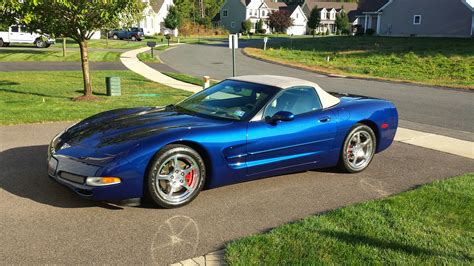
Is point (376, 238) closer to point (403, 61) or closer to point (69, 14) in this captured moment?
point (69, 14)

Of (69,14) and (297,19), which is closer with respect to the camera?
(69,14)

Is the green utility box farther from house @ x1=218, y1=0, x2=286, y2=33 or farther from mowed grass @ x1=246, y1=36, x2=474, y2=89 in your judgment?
house @ x1=218, y1=0, x2=286, y2=33

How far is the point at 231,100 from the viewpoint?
5.84 m

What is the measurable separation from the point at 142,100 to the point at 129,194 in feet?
26.5

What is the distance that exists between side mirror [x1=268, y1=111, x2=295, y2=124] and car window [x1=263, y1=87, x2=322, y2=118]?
0.36 ft

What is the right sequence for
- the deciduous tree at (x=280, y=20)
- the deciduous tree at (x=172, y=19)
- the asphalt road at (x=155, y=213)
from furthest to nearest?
the deciduous tree at (x=280, y=20) < the deciduous tree at (x=172, y=19) < the asphalt road at (x=155, y=213)

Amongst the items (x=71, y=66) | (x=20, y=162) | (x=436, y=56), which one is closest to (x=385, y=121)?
(x=20, y=162)

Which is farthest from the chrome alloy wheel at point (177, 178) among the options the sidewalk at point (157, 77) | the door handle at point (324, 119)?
the sidewalk at point (157, 77)

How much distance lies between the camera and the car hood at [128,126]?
473 cm

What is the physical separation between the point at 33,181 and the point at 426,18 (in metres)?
48.4

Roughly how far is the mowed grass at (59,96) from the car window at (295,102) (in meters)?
5.46

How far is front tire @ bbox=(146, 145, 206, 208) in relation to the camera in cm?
458

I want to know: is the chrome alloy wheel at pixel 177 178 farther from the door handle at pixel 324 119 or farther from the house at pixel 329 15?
the house at pixel 329 15

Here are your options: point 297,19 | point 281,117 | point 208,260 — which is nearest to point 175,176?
point 208,260
